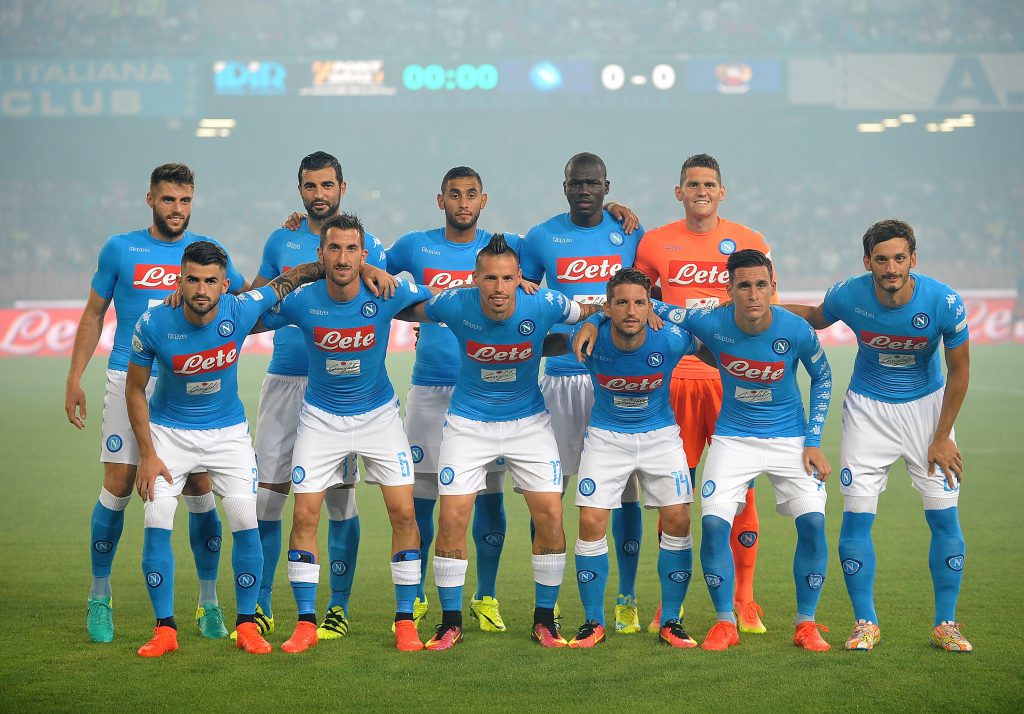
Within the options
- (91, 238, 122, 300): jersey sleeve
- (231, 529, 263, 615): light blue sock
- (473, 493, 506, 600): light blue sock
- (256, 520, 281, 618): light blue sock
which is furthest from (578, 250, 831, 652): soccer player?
Result: (91, 238, 122, 300): jersey sleeve

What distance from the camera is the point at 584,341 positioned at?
5305 mm

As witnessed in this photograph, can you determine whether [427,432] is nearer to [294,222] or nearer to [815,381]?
[294,222]

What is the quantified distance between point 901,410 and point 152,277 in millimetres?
3688

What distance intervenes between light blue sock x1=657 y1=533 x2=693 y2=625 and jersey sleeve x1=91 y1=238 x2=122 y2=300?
9.92 ft

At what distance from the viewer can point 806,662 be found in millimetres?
5074

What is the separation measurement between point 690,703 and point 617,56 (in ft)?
96.5

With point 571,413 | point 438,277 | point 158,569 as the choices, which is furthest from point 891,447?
point 158,569

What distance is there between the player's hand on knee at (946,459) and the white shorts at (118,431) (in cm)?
369

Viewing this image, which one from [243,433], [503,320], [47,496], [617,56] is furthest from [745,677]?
[617,56]

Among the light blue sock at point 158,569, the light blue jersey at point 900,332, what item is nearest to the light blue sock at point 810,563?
the light blue jersey at point 900,332

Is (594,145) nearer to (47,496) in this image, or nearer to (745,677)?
(47,496)

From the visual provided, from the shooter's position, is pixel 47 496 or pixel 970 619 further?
Answer: pixel 47 496

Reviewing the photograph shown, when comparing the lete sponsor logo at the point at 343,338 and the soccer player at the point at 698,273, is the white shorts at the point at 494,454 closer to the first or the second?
the lete sponsor logo at the point at 343,338

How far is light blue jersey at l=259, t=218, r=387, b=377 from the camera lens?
5988 mm
